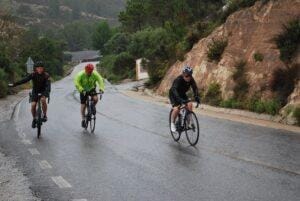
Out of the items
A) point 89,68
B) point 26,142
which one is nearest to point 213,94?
point 89,68

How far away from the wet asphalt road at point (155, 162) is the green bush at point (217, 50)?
1182 cm

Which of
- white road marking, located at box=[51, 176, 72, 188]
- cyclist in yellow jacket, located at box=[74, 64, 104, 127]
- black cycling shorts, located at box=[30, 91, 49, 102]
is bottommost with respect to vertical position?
white road marking, located at box=[51, 176, 72, 188]

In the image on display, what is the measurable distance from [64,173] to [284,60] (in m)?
16.0

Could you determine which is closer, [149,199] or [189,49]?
[149,199]

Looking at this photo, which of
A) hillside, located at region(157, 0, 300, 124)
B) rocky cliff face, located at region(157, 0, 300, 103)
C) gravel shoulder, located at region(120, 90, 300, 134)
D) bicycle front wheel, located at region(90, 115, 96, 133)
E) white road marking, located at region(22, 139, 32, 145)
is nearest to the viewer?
white road marking, located at region(22, 139, 32, 145)

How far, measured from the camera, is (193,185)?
29.5 feet

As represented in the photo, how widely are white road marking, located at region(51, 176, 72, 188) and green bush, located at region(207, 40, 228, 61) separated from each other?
2134 cm

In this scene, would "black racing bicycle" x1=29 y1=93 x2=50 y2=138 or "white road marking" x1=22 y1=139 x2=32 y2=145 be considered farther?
"black racing bicycle" x1=29 y1=93 x2=50 y2=138

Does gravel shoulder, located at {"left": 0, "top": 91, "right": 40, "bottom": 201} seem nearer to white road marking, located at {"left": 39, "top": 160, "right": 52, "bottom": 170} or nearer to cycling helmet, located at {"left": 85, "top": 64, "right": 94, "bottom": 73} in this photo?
white road marking, located at {"left": 39, "top": 160, "right": 52, "bottom": 170}

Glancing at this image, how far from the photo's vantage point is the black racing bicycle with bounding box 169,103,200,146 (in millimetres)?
13797

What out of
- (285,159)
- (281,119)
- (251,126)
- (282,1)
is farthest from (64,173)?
(282,1)

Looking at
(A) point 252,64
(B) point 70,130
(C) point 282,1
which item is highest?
(C) point 282,1

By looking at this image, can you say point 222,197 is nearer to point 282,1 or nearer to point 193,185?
point 193,185

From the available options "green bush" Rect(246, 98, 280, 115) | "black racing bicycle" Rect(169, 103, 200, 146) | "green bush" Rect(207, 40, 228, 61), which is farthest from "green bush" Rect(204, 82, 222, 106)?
"black racing bicycle" Rect(169, 103, 200, 146)
